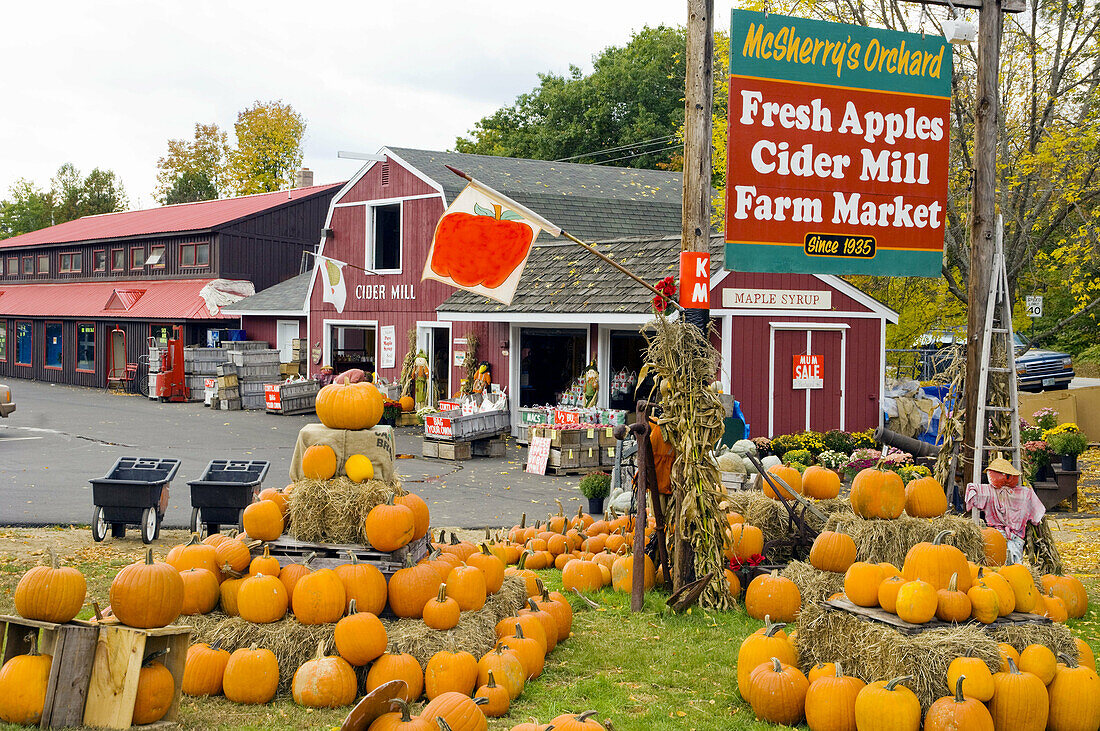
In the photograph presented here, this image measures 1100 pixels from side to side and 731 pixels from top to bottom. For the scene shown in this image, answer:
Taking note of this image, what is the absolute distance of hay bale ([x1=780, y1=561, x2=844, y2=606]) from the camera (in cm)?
659

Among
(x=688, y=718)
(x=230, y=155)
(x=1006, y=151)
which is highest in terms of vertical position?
(x=230, y=155)

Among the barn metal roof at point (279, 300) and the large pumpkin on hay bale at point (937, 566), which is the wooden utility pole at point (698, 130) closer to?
the large pumpkin on hay bale at point (937, 566)

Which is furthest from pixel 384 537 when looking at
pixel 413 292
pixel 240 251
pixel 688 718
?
pixel 240 251

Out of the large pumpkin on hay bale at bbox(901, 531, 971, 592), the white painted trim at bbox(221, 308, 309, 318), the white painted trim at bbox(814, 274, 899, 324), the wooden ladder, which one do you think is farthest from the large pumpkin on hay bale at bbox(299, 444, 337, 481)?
the white painted trim at bbox(221, 308, 309, 318)

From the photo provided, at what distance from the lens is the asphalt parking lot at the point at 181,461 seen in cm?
1227

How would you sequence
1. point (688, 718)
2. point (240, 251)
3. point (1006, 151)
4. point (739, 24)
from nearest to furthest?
1. point (688, 718)
2. point (739, 24)
3. point (1006, 151)
4. point (240, 251)

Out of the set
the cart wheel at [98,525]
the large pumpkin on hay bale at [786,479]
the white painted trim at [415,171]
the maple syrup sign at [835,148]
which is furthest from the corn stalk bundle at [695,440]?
the white painted trim at [415,171]

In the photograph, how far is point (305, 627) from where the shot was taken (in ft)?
19.3

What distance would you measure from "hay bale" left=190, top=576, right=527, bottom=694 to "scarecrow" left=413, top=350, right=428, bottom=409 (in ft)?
54.9

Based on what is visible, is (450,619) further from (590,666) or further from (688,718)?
(688,718)

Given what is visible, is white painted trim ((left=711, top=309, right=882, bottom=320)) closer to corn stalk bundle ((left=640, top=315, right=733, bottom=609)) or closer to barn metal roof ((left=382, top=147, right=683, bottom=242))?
barn metal roof ((left=382, top=147, right=683, bottom=242))

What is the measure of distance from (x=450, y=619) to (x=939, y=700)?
2.83m

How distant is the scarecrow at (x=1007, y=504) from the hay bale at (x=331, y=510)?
16.0 feet

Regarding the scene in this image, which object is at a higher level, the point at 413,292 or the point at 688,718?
the point at 413,292
